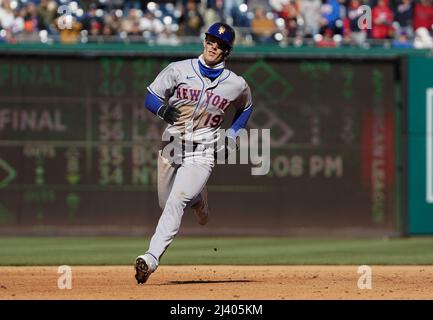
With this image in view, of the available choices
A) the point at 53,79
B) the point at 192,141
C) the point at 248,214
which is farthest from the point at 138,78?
the point at 192,141

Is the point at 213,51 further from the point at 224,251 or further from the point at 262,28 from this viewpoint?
the point at 262,28

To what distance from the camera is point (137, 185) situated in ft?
58.2

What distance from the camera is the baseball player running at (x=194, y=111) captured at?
9594mm

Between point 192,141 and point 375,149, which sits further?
point 375,149

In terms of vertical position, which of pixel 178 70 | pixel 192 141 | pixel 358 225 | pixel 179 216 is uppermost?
pixel 178 70

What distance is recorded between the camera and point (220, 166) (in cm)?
1773

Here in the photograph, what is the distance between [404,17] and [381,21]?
0.79 metres

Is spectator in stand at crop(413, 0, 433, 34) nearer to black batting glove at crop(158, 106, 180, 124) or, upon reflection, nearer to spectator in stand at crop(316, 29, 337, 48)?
spectator in stand at crop(316, 29, 337, 48)

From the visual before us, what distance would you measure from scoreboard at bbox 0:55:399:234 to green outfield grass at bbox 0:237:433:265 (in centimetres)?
45

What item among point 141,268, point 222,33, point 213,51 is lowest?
point 141,268

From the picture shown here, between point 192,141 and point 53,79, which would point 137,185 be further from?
point 192,141

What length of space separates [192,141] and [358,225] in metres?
8.74

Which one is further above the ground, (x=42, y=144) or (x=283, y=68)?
(x=283, y=68)
